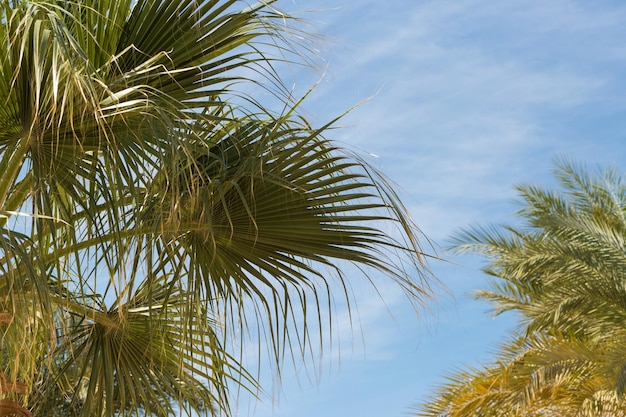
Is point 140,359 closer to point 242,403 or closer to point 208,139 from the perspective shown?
point 242,403

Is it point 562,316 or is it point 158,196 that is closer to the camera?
point 158,196

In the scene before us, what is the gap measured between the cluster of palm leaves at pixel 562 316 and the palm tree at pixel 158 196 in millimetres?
7994

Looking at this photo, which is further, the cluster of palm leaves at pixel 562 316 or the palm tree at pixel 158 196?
the cluster of palm leaves at pixel 562 316

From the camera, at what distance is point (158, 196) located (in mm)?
4211

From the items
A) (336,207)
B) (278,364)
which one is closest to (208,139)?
(336,207)

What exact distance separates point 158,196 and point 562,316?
1051cm

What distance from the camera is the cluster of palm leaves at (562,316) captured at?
12.9 meters

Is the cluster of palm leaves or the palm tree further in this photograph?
the cluster of palm leaves

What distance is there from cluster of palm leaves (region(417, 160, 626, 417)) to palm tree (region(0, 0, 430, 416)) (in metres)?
7.99

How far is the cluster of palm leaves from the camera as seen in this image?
42.5 ft

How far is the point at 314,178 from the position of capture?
4.53 meters

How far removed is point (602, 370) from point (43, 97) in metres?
10.4

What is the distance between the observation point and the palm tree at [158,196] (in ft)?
12.6

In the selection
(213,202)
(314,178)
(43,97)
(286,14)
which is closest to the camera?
(43,97)
